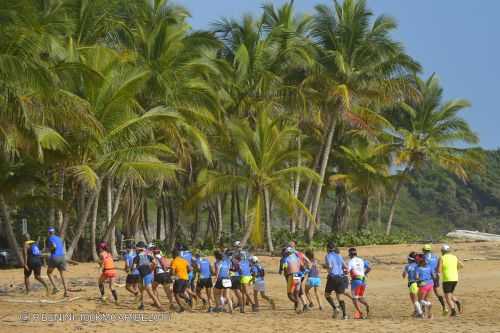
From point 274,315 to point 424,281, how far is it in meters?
3.01

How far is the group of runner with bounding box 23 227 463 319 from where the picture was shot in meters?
15.4

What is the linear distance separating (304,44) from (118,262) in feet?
38.2

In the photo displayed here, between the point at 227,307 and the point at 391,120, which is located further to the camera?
the point at 391,120

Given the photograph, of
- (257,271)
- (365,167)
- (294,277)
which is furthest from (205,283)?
(365,167)

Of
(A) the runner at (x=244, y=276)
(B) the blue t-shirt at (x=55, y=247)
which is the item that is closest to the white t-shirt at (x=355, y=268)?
(A) the runner at (x=244, y=276)

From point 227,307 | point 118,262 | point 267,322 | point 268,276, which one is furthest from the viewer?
point 118,262

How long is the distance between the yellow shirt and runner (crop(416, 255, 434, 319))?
303mm

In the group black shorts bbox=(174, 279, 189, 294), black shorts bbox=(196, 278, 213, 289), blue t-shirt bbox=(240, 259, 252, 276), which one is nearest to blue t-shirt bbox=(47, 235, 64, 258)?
black shorts bbox=(174, 279, 189, 294)

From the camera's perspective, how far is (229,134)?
1114 inches

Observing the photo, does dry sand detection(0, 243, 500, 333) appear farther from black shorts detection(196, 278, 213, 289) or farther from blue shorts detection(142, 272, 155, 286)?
black shorts detection(196, 278, 213, 289)

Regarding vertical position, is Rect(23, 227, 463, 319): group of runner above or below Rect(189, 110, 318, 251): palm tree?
below

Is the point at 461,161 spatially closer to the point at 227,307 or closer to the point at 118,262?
the point at 118,262

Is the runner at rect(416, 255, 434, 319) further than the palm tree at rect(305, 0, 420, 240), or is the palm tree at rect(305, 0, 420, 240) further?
the palm tree at rect(305, 0, 420, 240)

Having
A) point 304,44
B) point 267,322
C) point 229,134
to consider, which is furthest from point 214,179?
point 267,322
